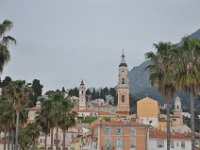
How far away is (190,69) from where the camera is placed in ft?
108

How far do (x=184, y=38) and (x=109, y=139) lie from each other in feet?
244

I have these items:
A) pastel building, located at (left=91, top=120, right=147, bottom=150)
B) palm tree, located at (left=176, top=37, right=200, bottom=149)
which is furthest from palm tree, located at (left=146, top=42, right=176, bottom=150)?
pastel building, located at (left=91, top=120, right=147, bottom=150)

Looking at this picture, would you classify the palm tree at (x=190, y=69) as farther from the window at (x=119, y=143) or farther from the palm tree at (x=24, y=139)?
the window at (x=119, y=143)

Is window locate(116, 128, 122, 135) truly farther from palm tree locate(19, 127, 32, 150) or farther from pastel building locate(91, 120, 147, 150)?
palm tree locate(19, 127, 32, 150)

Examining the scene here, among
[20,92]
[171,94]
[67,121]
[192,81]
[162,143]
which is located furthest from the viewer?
[162,143]

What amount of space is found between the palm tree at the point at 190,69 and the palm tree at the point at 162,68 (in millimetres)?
3085

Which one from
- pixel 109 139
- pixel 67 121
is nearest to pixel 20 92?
pixel 67 121

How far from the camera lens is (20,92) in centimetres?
5488

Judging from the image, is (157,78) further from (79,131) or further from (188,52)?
(79,131)

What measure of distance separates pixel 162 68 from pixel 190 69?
5.32 meters

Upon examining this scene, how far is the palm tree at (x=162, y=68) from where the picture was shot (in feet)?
123

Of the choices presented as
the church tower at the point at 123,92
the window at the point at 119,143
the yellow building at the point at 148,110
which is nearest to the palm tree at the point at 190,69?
the window at the point at 119,143

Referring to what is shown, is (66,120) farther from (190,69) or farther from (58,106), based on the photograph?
(190,69)

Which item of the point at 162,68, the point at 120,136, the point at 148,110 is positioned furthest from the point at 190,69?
the point at 148,110
